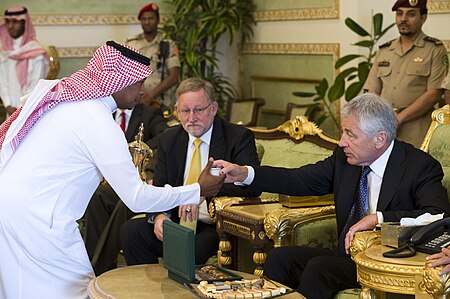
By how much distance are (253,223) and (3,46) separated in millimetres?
5266

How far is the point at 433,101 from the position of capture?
19.7 ft

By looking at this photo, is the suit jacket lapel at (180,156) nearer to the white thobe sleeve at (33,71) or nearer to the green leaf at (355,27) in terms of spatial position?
the green leaf at (355,27)

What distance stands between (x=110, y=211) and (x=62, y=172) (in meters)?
2.46

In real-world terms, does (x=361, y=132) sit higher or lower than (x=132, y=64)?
lower

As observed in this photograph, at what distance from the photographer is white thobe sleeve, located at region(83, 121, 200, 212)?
12.0 ft

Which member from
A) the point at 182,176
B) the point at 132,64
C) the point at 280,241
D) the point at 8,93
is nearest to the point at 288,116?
the point at 8,93

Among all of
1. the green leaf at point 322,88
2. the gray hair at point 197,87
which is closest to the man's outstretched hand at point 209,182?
the gray hair at point 197,87

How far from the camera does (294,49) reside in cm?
880

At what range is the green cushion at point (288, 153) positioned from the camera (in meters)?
4.98

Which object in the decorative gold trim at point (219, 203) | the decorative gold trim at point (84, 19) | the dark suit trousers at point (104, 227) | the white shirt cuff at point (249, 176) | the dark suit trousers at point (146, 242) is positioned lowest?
the dark suit trousers at point (104, 227)

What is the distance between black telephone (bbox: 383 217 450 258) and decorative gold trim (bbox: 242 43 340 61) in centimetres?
472

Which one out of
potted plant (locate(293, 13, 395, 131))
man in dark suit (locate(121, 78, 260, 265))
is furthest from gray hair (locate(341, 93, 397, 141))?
potted plant (locate(293, 13, 395, 131))

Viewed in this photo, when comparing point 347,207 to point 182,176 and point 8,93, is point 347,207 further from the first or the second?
point 8,93

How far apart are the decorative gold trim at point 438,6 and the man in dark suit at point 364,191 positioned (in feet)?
10.0
